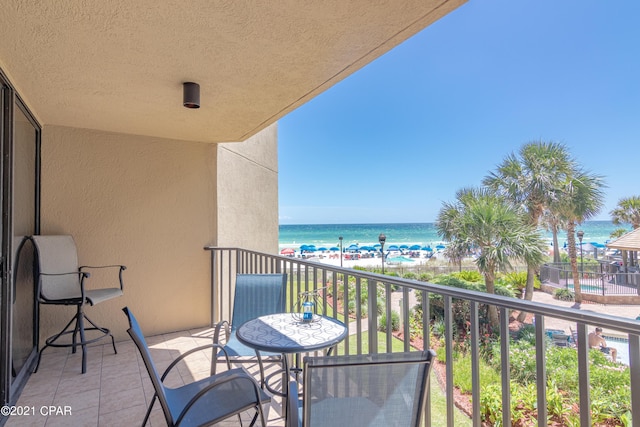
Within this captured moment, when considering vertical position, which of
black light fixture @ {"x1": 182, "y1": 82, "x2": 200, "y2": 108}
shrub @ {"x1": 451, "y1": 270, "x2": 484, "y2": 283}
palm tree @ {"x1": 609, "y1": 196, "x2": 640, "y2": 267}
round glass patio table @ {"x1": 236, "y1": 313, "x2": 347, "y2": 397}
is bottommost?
shrub @ {"x1": 451, "y1": 270, "x2": 484, "y2": 283}

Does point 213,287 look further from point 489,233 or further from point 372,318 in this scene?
point 489,233

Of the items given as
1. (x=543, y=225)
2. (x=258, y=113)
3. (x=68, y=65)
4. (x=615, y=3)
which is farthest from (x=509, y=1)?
(x=68, y=65)

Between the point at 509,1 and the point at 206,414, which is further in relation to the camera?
the point at 509,1

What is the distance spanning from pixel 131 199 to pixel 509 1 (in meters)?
20.8

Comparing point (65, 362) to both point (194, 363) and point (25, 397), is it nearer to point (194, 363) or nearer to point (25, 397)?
point (25, 397)

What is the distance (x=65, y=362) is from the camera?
3162mm

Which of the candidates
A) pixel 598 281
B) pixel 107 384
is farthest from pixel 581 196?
pixel 107 384

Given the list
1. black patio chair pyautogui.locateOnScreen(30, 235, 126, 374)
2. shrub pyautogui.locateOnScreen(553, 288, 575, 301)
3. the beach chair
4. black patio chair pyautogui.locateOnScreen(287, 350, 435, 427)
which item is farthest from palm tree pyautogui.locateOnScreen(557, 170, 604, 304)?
black patio chair pyautogui.locateOnScreen(30, 235, 126, 374)

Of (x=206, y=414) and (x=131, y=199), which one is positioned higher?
(x=131, y=199)

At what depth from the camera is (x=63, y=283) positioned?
3227 mm

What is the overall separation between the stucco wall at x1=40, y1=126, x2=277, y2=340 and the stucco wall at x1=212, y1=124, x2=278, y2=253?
0.08 meters

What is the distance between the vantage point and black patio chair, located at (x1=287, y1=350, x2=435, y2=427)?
1000 mm

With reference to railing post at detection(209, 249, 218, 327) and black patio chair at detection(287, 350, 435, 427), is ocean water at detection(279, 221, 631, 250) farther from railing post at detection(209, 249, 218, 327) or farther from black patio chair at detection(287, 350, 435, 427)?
black patio chair at detection(287, 350, 435, 427)

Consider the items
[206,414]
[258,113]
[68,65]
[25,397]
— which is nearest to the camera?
[206,414]
